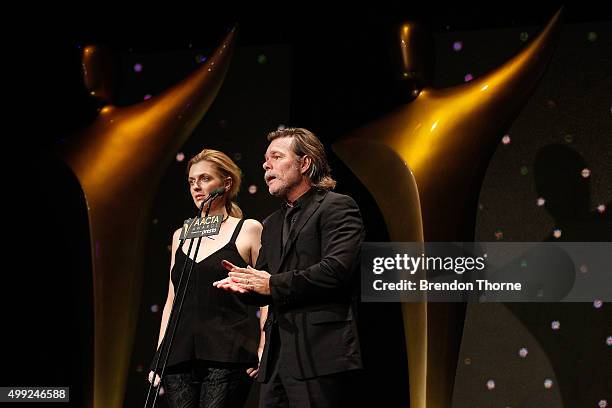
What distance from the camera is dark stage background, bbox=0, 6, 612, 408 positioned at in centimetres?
341

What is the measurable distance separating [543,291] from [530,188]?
0.47 meters

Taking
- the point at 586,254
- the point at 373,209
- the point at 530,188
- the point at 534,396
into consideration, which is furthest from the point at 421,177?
the point at 534,396

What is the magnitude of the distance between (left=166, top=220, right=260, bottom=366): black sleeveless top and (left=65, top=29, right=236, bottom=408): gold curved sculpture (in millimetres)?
878

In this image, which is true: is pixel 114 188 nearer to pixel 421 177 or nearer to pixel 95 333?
pixel 95 333

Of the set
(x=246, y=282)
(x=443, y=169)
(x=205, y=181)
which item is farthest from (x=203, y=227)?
(x=443, y=169)

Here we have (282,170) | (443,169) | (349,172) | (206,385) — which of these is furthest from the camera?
(349,172)

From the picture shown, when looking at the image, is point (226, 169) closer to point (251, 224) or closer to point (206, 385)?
point (251, 224)

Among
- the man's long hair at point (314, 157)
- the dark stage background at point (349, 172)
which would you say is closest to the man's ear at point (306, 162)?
the man's long hair at point (314, 157)

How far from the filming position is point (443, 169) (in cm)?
331

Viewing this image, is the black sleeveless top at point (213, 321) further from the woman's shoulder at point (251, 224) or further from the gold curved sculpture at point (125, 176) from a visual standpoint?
the gold curved sculpture at point (125, 176)

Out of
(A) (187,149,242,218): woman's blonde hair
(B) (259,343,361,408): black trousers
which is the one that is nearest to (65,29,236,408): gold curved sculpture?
(A) (187,149,242,218): woman's blonde hair

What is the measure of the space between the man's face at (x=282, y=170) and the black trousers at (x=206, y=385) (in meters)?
0.67

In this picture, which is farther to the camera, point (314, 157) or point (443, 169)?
point (443, 169)

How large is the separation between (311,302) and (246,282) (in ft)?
0.65
